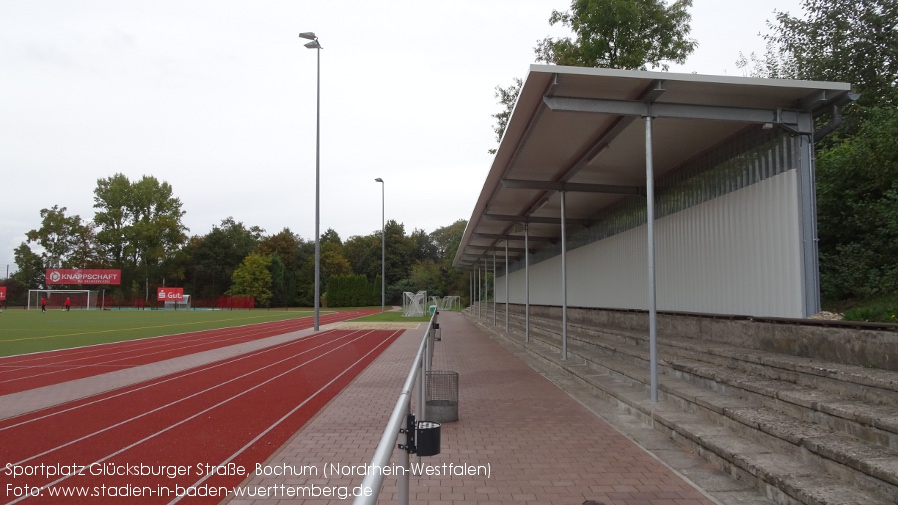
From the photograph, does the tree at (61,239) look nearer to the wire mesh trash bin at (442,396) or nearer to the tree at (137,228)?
the tree at (137,228)

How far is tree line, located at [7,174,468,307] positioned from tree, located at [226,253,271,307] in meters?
0.12

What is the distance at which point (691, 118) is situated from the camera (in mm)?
8000

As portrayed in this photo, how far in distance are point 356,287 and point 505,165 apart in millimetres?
66708

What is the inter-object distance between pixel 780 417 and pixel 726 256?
460 centimetres

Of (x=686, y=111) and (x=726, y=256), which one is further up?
(x=686, y=111)

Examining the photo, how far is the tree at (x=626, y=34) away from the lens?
24.5 metres

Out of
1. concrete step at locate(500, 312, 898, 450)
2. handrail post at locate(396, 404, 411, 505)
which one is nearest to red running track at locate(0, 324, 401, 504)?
handrail post at locate(396, 404, 411, 505)

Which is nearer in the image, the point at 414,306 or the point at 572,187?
the point at 572,187

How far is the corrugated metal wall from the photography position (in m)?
7.79

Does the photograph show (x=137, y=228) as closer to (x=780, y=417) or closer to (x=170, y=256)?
(x=170, y=256)

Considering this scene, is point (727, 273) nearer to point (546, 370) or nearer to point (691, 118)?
point (691, 118)

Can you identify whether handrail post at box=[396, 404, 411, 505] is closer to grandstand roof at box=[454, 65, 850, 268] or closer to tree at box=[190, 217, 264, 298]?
grandstand roof at box=[454, 65, 850, 268]

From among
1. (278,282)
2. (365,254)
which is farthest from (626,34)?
(365,254)

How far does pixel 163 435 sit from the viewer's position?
7066 millimetres
